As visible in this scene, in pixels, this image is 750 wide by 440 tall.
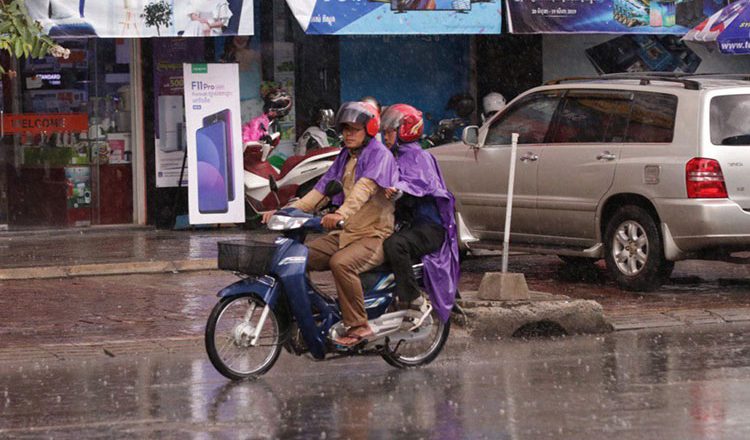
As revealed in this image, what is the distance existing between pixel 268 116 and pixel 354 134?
8.60 meters

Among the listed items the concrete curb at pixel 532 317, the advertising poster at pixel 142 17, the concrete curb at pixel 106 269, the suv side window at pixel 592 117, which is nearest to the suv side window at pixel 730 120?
the suv side window at pixel 592 117

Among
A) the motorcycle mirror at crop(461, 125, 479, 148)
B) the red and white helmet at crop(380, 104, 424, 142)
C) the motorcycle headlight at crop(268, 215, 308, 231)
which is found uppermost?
the red and white helmet at crop(380, 104, 424, 142)

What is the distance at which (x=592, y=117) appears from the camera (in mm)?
13273

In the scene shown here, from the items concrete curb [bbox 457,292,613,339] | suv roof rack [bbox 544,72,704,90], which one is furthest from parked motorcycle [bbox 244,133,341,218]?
concrete curb [bbox 457,292,613,339]

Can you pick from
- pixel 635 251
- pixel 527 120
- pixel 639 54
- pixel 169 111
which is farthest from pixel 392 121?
pixel 639 54

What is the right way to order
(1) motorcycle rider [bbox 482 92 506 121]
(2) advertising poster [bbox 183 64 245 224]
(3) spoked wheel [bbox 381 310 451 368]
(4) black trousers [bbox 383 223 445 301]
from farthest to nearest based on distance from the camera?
1. (1) motorcycle rider [bbox 482 92 506 121]
2. (2) advertising poster [bbox 183 64 245 224]
3. (3) spoked wheel [bbox 381 310 451 368]
4. (4) black trousers [bbox 383 223 445 301]

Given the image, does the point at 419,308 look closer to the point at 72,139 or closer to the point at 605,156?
the point at 605,156

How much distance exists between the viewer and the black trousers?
29.2 feet

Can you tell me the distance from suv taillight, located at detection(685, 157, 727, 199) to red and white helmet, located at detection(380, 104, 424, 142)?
375cm

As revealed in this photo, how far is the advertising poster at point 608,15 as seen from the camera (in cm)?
1723

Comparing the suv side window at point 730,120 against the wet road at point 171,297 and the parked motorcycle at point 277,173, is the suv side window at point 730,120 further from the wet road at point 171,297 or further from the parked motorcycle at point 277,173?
the parked motorcycle at point 277,173

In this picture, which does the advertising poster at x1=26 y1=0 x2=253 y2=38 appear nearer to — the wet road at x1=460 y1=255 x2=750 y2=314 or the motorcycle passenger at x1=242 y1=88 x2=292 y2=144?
the motorcycle passenger at x1=242 y1=88 x2=292 y2=144

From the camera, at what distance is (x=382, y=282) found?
29.6 ft

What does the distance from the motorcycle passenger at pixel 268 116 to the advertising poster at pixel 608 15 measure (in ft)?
9.46
